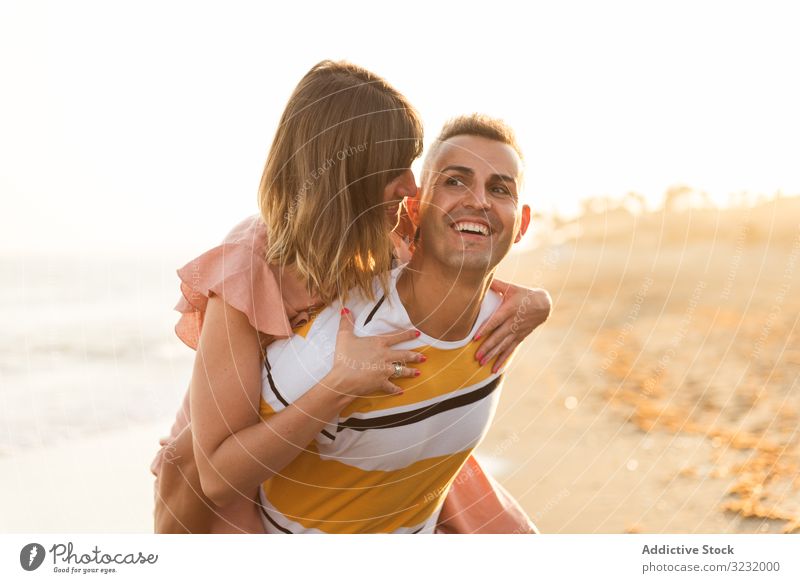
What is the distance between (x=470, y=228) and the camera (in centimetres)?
139

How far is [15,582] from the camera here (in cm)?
153

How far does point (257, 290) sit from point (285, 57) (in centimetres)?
71

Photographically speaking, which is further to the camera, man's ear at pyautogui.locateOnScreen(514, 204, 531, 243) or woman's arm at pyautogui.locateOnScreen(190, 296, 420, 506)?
man's ear at pyautogui.locateOnScreen(514, 204, 531, 243)

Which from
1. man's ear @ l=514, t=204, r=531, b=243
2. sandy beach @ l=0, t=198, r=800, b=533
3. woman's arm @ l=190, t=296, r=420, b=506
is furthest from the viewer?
sandy beach @ l=0, t=198, r=800, b=533

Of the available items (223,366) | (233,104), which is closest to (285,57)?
(233,104)

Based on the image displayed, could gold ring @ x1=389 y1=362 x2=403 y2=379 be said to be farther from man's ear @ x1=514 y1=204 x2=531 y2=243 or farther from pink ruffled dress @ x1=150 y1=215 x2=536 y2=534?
man's ear @ x1=514 y1=204 x2=531 y2=243

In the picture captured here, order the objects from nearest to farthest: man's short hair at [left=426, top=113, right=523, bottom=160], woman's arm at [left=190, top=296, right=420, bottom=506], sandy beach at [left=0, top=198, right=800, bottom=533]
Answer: woman's arm at [left=190, top=296, right=420, bottom=506], man's short hair at [left=426, top=113, right=523, bottom=160], sandy beach at [left=0, top=198, right=800, bottom=533]

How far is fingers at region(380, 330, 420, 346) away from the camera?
4.53 ft

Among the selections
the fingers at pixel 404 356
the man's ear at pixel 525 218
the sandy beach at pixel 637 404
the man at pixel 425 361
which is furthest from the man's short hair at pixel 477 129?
the sandy beach at pixel 637 404

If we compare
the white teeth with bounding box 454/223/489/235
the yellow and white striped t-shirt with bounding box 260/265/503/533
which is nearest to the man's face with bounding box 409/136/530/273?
the white teeth with bounding box 454/223/489/235

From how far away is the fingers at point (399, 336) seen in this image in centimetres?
138

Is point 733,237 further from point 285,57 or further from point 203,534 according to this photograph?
point 203,534

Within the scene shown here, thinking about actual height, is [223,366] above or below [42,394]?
above

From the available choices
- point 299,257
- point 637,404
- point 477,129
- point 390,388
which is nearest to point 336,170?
point 299,257
